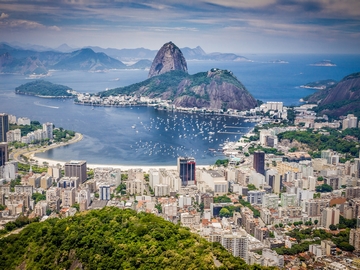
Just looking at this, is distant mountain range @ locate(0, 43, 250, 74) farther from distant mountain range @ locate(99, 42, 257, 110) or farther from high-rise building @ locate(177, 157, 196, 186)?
high-rise building @ locate(177, 157, 196, 186)

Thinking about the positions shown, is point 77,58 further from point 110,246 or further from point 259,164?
point 110,246

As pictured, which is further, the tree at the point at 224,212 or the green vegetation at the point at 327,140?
the green vegetation at the point at 327,140

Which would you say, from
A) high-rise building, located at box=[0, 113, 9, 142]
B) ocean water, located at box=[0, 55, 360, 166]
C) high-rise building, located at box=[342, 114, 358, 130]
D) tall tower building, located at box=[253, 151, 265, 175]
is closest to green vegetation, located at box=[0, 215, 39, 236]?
ocean water, located at box=[0, 55, 360, 166]

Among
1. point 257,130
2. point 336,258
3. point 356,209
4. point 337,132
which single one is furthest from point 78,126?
point 336,258

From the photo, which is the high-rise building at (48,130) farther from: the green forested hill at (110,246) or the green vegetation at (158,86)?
the green vegetation at (158,86)

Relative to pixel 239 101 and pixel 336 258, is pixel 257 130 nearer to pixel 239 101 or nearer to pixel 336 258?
pixel 239 101

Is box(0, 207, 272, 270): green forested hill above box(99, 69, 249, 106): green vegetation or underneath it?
underneath

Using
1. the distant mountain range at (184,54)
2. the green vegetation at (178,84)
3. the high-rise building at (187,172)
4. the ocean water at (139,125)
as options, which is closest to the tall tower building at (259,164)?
the high-rise building at (187,172)
